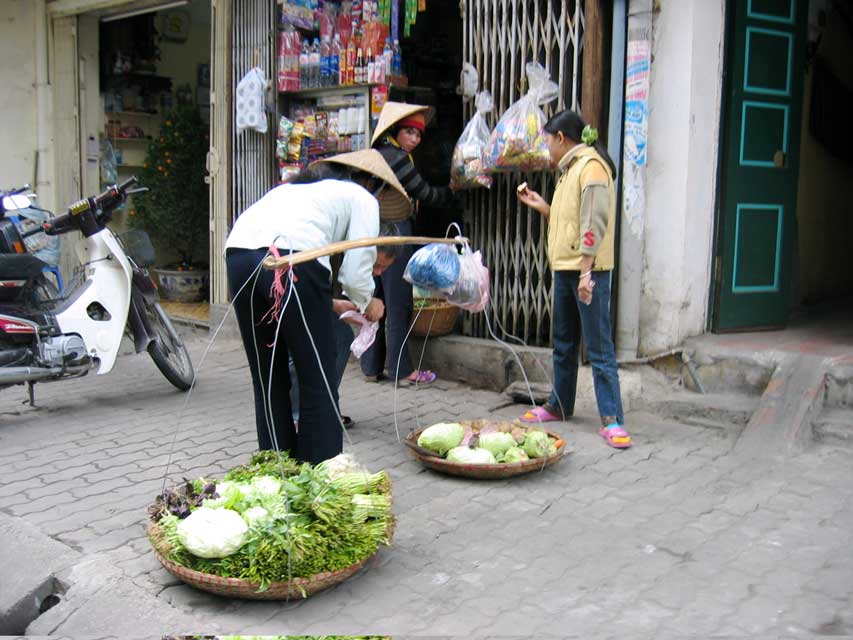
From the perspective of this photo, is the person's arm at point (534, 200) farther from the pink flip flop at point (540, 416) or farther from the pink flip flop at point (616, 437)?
the pink flip flop at point (616, 437)

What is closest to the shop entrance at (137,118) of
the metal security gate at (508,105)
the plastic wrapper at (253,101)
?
the plastic wrapper at (253,101)

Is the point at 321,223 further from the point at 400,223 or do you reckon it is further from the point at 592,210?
the point at 400,223

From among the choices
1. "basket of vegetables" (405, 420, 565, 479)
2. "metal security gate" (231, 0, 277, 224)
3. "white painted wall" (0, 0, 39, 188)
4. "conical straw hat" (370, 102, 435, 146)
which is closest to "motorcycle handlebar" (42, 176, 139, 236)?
"conical straw hat" (370, 102, 435, 146)

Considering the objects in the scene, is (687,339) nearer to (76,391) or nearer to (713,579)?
(713,579)

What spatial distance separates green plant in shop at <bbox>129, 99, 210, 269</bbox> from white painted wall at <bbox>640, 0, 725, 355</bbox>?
5.42 m

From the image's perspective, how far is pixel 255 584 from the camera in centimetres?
281

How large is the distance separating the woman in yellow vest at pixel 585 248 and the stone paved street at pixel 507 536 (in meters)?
0.37

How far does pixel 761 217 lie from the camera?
5.72 metres

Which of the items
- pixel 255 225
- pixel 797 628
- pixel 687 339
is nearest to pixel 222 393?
pixel 255 225

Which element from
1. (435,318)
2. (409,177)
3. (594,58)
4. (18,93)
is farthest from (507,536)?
(18,93)

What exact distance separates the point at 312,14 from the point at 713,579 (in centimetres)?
561

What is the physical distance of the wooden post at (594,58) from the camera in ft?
17.4

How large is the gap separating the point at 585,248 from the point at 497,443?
3.86 ft

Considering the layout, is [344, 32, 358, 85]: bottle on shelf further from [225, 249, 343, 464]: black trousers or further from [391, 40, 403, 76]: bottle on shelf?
[225, 249, 343, 464]: black trousers
